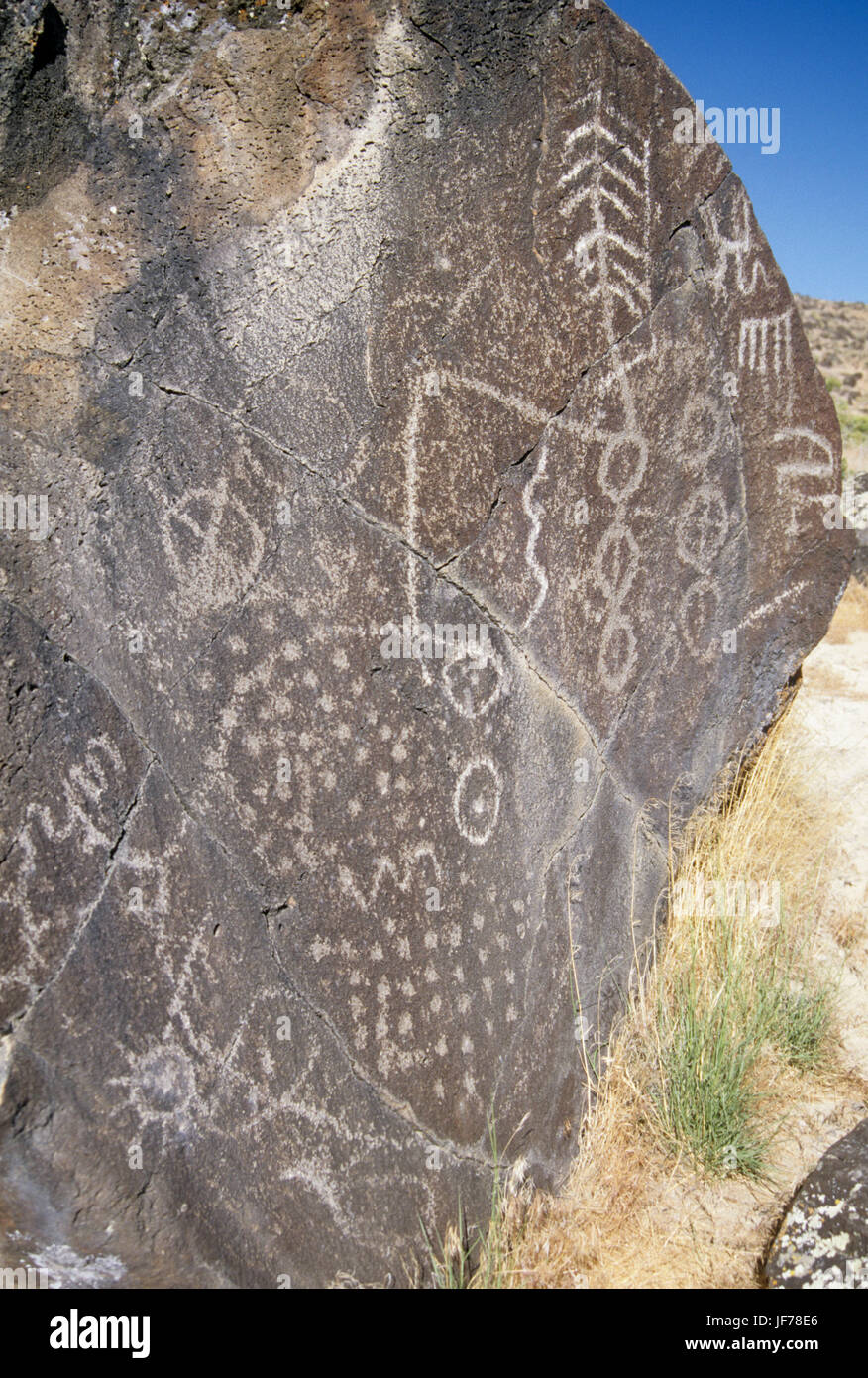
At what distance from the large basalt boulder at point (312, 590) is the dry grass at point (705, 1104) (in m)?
0.13

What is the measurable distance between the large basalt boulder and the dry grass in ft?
0.43

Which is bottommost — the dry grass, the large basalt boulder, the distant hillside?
the dry grass

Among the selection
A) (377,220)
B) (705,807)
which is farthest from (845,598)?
(377,220)

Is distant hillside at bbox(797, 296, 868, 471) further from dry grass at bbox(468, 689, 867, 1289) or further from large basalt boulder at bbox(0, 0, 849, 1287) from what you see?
large basalt boulder at bbox(0, 0, 849, 1287)

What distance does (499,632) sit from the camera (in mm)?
1978

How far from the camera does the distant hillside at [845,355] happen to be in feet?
62.9

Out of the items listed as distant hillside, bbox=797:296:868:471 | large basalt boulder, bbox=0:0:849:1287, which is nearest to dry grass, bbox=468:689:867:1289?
large basalt boulder, bbox=0:0:849:1287

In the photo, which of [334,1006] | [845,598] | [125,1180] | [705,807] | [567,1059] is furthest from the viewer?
[845,598]

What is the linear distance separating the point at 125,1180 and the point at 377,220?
5.40 feet

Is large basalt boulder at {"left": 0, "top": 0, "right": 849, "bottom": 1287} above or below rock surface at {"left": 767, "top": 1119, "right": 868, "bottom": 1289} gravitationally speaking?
above

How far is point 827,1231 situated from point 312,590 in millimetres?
1507

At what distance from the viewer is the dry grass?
6.45 ft

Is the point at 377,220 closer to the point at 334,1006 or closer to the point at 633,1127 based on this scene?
the point at 334,1006

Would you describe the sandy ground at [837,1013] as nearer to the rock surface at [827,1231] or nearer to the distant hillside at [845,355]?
the rock surface at [827,1231]
